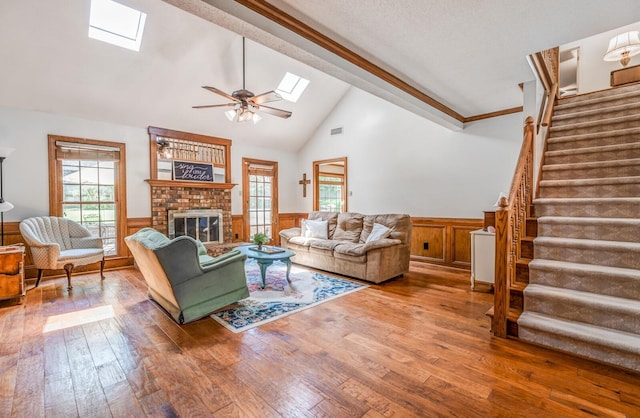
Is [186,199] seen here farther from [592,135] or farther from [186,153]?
[592,135]

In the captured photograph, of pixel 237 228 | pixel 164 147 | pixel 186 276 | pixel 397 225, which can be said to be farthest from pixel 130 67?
pixel 397 225

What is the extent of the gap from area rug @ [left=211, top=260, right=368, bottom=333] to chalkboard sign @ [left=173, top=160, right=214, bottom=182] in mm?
2432

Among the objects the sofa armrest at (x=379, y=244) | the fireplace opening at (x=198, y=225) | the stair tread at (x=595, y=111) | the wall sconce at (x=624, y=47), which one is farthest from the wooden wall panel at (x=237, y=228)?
the wall sconce at (x=624, y=47)

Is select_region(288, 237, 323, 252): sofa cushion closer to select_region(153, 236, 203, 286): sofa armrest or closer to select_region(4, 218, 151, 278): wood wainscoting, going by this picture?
select_region(153, 236, 203, 286): sofa armrest

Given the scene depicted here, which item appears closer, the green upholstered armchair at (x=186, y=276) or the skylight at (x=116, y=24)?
the green upholstered armchair at (x=186, y=276)

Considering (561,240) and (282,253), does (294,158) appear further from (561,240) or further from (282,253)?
(561,240)

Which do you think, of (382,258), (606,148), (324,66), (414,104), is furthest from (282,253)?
(606,148)

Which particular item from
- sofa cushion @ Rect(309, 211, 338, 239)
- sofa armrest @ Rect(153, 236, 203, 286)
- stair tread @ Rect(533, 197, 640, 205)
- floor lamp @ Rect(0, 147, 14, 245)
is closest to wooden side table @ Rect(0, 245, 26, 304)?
floor lamp @ Rect(0, 147, 14, 245)

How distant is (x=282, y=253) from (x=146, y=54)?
3.50 m

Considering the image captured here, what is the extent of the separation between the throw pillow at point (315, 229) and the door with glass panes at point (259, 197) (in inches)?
79.5

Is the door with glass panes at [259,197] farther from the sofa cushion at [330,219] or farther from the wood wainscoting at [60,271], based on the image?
the wood wainscoting at [60,271]

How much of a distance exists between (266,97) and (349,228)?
2608mm

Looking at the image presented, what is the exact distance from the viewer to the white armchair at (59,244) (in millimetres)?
3926

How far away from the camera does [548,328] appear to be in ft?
7.73
